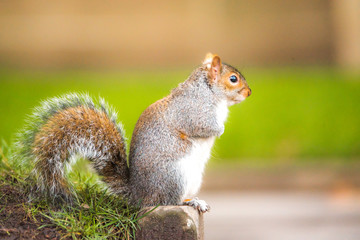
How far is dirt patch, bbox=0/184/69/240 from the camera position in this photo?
2574mm

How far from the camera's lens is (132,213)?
112 inches

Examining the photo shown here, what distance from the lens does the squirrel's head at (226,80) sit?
10.2 ft

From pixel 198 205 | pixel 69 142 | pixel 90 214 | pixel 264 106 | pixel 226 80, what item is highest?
pixel 264 106

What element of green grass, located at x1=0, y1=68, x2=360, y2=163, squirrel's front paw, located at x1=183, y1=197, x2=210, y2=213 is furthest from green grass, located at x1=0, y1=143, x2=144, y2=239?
green grass, located at x1=0, y1=68, x2=360, y2=163

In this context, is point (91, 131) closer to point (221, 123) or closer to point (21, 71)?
point (221, 123)

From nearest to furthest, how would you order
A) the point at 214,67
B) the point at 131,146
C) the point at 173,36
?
the point at 131,146, the point at 214,67, the point at 173,36

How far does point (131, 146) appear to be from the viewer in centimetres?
290

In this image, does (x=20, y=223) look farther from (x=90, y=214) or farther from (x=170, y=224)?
(x=170, y=224)

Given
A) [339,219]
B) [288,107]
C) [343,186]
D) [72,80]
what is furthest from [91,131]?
[72,80]

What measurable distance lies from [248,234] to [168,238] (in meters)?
2.43

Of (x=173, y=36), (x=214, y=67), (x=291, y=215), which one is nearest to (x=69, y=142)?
(x=214, y=67)

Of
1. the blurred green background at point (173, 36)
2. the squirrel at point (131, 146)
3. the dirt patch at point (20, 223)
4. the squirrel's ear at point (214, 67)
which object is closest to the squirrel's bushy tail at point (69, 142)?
the squirrel at point (131, 146)

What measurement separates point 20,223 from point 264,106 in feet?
16.4

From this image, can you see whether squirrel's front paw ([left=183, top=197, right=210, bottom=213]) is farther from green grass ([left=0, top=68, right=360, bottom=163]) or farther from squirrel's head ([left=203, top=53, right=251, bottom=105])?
green grass ([left=0, top=68, right=360, bottom=163])
